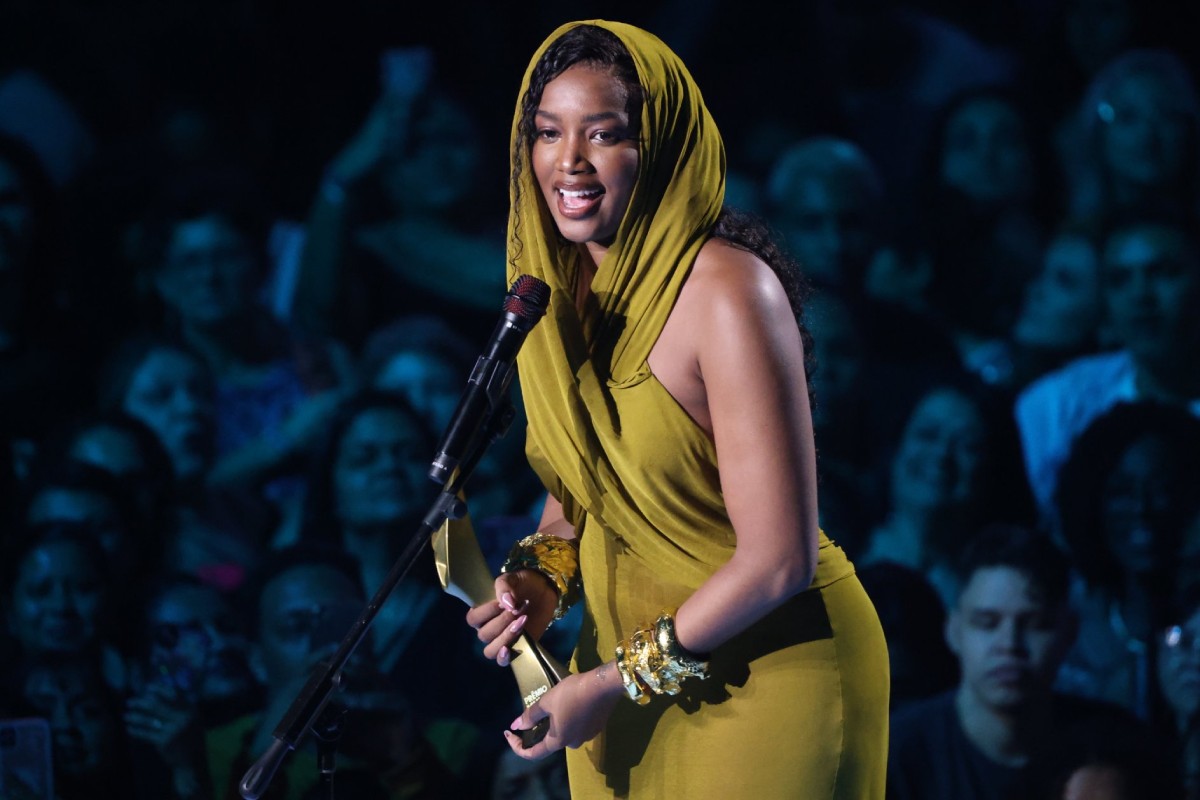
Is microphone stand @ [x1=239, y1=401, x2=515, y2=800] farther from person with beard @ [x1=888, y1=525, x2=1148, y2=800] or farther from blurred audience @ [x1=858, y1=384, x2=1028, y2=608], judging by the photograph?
blurred audience @ [x1=858, y1=384, x2=1028, y2=608]

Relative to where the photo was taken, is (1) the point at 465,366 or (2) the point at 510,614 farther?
(1) the point at 465,366

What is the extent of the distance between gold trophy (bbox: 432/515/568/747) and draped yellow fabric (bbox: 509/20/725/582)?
143 millimetres

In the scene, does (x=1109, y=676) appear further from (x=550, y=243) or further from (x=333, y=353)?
(x=550, y=243)

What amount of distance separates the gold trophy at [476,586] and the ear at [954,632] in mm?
2332

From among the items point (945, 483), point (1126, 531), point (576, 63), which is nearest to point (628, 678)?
point (576, 63)

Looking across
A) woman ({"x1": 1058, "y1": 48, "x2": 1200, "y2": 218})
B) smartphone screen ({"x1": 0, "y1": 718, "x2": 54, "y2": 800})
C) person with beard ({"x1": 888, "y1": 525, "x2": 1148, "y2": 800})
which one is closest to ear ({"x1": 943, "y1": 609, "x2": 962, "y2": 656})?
person with beard ({"x1": 888, "y1": 525, "x2": 1148, "y2": 800})

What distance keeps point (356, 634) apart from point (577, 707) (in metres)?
0.26

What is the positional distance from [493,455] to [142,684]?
1150 millimetres

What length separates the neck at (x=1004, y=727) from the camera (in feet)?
11.9

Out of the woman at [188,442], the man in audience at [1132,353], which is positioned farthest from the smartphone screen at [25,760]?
the man in audience at [1132,353]

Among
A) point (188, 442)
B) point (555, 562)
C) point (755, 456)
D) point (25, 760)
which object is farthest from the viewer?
point (188, 442)

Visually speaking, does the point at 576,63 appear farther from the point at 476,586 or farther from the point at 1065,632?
the point at 1065,632

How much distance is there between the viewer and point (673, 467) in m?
1.58

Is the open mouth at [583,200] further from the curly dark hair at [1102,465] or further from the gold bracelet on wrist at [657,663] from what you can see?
the curly dark hair at [1102,465]
